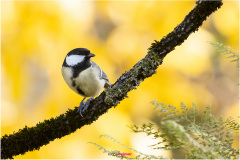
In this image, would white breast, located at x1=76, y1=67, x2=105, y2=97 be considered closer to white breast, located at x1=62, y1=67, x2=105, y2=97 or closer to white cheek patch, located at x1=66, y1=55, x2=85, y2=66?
white breast, located at x1=62, y1=67, x2=105, y2=97

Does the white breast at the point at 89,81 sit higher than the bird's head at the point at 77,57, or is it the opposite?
the bird's head at the point at 77,57

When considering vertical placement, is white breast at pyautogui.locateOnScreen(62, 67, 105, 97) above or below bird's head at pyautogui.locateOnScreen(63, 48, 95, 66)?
below

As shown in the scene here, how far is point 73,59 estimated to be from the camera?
1.91 metres

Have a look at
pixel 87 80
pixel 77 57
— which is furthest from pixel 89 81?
pixel 77 57

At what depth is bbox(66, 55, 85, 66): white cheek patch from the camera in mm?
1857

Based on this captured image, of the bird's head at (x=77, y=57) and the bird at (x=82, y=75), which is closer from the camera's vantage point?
the bird at (x=82, y=75)

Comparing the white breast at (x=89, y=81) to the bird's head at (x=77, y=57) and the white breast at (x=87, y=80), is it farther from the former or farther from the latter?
the bird's head at (x=77, y=57)

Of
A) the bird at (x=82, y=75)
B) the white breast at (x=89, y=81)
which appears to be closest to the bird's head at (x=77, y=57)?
the bird at (x=82, y=75)

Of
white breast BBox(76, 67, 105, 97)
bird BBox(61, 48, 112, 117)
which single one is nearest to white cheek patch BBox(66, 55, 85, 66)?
bird BBox(61, 48, 112, 117)

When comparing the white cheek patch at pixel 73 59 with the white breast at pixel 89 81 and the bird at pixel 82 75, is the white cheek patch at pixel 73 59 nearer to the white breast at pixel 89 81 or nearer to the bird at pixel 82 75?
the bird at pixel 82 75

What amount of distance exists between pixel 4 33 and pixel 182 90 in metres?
1.48

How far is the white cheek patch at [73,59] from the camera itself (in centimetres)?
186

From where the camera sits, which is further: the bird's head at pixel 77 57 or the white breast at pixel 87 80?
the bird's head at pixel 77 57

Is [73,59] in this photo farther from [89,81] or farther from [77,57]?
[89,81]
